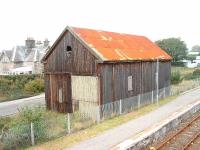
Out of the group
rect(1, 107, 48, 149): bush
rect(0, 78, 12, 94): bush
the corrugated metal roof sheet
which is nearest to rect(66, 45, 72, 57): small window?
the corrugated metal roof sheet

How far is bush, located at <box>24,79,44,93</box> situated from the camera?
1673 inches

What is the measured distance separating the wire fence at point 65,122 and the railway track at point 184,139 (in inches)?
201

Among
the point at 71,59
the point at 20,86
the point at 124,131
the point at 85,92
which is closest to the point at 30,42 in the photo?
the point at 20,86

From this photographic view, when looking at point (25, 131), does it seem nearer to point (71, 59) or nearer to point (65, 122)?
point (65, 122)

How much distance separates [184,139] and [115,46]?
1146 cm

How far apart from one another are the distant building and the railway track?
153 ft

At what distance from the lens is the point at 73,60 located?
2455 centimetres

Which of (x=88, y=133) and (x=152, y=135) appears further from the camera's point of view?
(x=88, y=133)

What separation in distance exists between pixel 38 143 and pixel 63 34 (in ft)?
36.3

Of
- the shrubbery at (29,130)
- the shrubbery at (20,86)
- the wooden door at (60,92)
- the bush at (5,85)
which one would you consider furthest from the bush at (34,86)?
the shrubbery at (29,130)

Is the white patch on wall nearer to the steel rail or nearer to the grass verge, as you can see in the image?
the grass verge

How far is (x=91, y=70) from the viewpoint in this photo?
23203mm

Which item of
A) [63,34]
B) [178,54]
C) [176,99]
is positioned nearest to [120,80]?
[63,34]

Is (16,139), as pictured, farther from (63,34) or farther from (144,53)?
(144,53)
